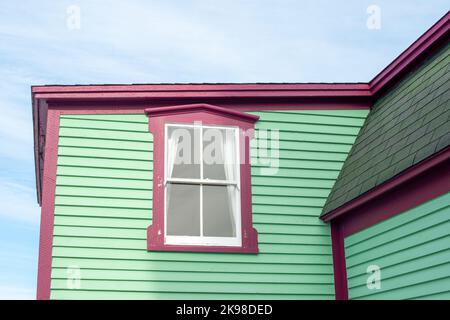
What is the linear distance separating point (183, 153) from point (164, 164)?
0.35 m

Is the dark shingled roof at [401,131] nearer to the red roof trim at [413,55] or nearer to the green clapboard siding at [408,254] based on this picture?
the red roof trim at [413,55]

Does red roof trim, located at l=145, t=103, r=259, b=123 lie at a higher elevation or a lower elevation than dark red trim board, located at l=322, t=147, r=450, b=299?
higher

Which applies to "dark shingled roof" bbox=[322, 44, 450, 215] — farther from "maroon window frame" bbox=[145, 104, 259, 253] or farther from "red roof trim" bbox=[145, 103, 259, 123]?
"red roof trim" bbox=[145, 103, 259, 123]

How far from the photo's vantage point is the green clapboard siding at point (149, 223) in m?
8.81

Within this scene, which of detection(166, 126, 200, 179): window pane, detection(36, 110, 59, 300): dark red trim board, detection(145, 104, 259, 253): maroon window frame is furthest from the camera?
detection(166, 126, 200, 179): window pane

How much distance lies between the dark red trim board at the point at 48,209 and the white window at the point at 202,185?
1.50 m

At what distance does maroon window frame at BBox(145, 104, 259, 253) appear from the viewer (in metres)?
9.04

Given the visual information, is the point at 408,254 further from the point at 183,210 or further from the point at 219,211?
the point at 183,210

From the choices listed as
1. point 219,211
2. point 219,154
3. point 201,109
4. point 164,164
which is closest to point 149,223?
point 164,164

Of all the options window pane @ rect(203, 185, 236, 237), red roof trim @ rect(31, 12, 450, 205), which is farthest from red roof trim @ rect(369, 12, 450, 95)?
window pane @ rect(203, 185, 236, 237)

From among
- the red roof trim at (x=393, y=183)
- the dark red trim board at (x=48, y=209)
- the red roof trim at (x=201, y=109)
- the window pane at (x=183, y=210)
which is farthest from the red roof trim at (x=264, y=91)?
the red roof trim at (x=393, y=183)

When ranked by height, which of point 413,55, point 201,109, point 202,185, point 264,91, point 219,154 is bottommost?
point 202,185

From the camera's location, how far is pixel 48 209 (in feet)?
29.2
